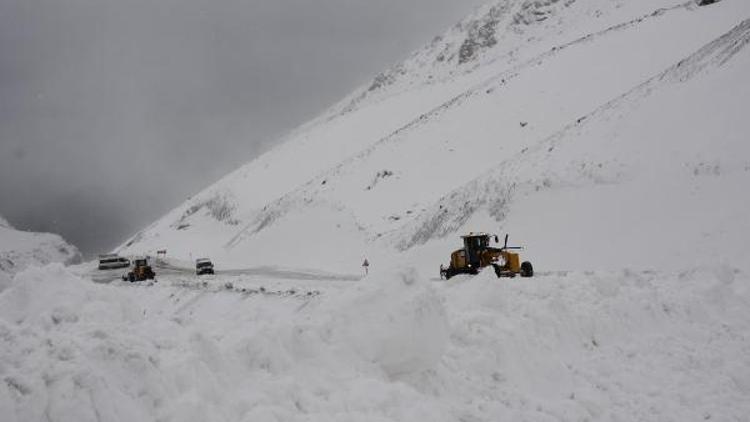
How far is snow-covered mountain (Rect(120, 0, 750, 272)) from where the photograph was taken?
1083 inches

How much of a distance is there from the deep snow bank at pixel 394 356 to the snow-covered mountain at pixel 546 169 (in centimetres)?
222

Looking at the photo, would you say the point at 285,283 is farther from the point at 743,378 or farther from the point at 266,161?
the point at 266,161

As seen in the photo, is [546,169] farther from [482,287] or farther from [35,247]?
[35,247]

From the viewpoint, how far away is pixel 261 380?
8.27m

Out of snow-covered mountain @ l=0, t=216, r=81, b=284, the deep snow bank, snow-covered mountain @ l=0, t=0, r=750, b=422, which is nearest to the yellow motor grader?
snow-covered mountain @ l=0, t=0, r=750, b=422

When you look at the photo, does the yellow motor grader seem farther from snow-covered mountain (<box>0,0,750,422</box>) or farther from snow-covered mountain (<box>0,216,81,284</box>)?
snow-covered mountain (<box>0,216,81,284</box>)

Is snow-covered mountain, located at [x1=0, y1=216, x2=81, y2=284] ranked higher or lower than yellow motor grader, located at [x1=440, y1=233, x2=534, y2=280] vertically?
higher

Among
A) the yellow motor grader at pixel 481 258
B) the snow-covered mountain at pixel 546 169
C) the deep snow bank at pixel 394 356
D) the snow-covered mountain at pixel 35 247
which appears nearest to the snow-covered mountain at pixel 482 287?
the deep snow bank at pixel 394 356

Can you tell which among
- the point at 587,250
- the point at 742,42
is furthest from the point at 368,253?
the point at 742,42

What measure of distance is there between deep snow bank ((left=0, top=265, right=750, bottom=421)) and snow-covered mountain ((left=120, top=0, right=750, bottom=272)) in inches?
87.4

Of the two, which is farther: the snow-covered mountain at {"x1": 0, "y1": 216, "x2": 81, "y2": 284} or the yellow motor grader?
the snow-covered mountain at {"x1": 0, "y1": 216, "x2": 81, "y2": 284}

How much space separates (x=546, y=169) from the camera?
3469 cm

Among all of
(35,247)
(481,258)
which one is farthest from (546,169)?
(35,247)

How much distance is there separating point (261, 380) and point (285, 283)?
1959cm
